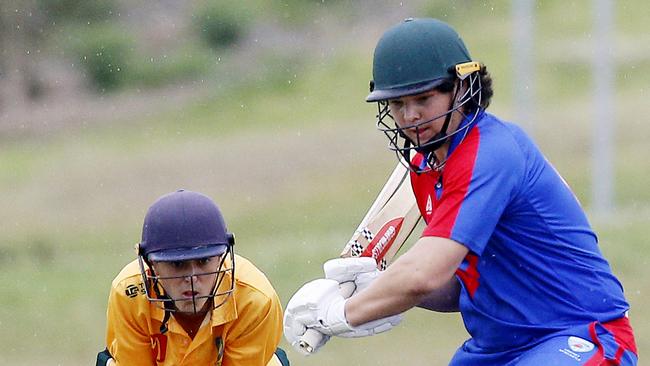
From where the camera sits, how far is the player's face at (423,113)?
4.20 m

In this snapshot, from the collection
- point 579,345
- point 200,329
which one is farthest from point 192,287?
point 579,345

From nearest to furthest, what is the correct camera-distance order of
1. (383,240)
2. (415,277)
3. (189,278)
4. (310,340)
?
(415,277), (310,340), (189,278), (383,240)

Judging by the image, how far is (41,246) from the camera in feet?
49.5

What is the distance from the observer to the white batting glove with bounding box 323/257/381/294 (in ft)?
15.0

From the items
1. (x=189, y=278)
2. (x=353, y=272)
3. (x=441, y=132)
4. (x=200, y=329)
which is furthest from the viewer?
(x=200, y=329)

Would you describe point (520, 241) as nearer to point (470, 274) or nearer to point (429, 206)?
point (470, 274)

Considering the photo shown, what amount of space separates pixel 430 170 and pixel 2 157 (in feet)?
60.2

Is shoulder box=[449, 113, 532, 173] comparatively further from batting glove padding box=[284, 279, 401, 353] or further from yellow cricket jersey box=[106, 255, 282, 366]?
yellow cricket jersey box=[106, 255, 282, 366]

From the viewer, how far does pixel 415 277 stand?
3.99 meters

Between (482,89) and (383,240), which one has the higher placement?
(482,89)

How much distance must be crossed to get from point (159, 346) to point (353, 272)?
2.52ft

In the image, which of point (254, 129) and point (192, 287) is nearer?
point (192, 287)

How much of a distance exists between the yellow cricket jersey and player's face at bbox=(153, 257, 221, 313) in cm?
15

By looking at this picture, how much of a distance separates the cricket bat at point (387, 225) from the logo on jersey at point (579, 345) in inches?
38.3
